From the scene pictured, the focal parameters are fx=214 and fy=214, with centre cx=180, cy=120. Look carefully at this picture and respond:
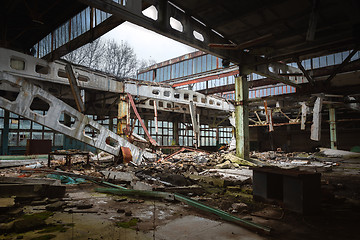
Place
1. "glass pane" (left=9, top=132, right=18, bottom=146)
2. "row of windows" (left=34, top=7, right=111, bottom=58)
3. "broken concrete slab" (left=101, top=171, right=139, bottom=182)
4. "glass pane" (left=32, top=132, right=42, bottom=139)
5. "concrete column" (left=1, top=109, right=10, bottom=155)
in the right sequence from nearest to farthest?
"broken concrete slab" (left=101, top=171, right=139, bottom=182), "row of windows" (left=34, top=7, right=111, bottom=58), "concrete column" (left=1, top=109, right=10, bottom=155), "glass pane" (left=9, top=132, right=18, bottom=146), "glass pane" (left=32, top=132, right=42, bottom=139)

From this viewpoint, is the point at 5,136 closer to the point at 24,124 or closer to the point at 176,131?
the point at 24,124

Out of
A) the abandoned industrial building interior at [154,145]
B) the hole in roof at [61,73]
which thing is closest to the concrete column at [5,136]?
the abandoned industrial building interior at [154,145]

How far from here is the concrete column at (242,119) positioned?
8.29 meters

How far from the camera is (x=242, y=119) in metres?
8.38

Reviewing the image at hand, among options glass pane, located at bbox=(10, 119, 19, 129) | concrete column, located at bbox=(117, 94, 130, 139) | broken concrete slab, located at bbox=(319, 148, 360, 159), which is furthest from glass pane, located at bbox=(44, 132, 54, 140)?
broken concrete slab, located at bbox=(319, 148, 360, 159)

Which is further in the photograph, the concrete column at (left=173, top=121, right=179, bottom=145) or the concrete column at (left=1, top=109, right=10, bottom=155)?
the concrete column at (left=173, top=121, right=179, bottom=145)

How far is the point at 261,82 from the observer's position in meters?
12.9

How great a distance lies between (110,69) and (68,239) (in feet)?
73.3

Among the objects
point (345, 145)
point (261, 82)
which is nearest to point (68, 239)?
point (261, 82)

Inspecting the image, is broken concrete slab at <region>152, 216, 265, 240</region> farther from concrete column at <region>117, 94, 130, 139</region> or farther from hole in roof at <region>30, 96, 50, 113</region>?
hole in roof at <region>30, 96, 50, 113</region>

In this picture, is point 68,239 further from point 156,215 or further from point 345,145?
point 345,145

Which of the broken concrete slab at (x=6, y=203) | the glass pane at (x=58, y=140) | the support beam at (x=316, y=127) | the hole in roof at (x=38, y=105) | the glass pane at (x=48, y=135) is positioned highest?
the hole in roof at (x=38, y=105)

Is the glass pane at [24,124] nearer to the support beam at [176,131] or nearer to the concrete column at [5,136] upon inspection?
the concrete column at [5,136]

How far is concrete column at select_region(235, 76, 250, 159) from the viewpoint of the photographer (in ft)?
27.2
